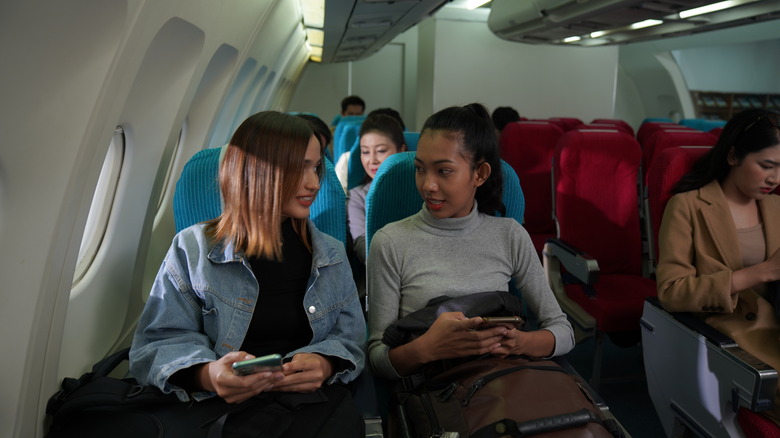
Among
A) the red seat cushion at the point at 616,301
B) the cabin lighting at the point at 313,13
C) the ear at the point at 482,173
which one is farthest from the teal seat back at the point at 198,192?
the cabin lighting at the point at 313,13

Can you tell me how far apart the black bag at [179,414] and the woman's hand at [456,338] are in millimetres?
291

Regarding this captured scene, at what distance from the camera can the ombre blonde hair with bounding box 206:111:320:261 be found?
1704 mm

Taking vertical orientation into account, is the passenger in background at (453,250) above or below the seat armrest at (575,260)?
above

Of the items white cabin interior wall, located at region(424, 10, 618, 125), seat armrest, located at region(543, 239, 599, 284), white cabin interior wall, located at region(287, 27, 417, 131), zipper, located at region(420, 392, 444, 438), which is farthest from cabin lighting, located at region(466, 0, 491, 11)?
zipper, located at region(420, 392, 444, 438)

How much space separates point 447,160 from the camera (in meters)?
1.96

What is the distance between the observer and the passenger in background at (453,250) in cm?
193

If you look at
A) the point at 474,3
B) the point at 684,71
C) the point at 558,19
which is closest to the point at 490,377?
the point at 558,19

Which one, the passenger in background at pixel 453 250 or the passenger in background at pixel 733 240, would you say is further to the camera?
the passenger in background at pixel 733 240

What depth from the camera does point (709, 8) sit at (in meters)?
6.63

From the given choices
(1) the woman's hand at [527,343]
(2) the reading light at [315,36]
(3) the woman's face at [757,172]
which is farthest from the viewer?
(2) the reading light at [315,36]

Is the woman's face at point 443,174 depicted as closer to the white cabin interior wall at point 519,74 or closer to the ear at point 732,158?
the ear at point 732,158

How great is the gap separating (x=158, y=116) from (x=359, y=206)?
134 cm

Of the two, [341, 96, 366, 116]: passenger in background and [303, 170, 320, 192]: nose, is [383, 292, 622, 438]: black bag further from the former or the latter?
[341, 96, 366, 116]: passenger in background

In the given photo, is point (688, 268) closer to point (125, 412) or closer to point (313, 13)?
point (125, 412)
